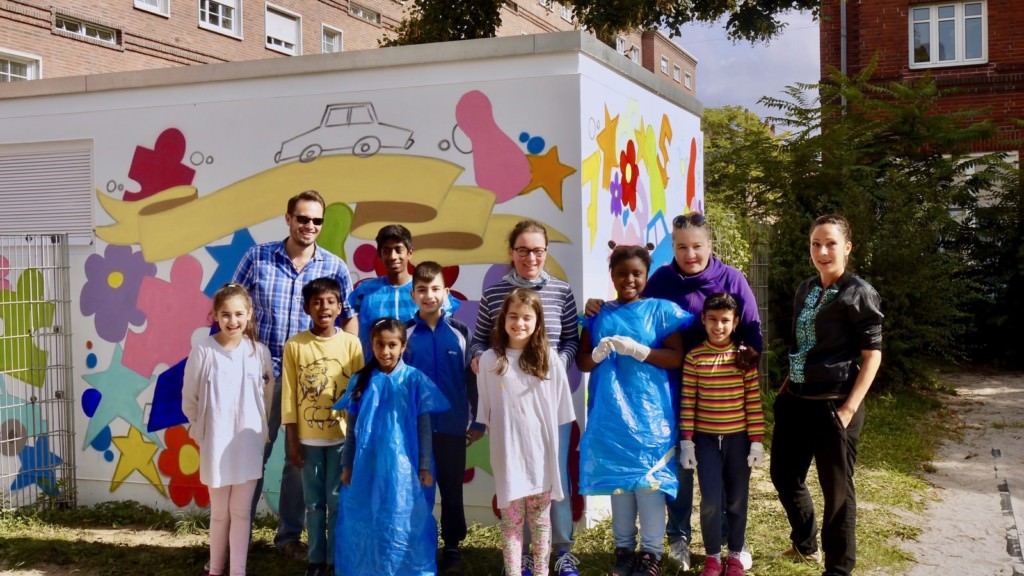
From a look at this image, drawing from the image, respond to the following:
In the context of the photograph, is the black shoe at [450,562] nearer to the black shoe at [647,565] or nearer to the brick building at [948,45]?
the black shoe at [647,565]

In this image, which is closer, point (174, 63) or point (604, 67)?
point (604, 67)

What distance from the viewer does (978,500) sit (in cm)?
639

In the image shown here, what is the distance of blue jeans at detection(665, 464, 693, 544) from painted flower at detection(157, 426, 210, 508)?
3073mm

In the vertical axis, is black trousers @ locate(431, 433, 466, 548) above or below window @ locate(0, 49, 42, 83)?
below

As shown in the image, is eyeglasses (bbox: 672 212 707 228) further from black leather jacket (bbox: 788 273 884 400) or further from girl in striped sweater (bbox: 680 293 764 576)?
black leather jacket (bbox: 788 273 884 400)

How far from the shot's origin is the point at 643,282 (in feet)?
14.7

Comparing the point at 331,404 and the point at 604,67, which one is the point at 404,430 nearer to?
the point at 331,404

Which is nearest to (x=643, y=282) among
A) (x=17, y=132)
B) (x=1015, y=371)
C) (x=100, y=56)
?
(x=17, y=132)

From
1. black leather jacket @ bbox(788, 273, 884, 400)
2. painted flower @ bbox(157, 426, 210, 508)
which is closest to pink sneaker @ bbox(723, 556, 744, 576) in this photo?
black leather jacket @ bbox(788, 273, 884, 400)

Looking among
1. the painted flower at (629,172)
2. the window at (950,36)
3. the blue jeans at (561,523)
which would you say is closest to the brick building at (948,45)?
the window at (950,36)

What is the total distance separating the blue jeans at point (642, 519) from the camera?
4461 millimetres

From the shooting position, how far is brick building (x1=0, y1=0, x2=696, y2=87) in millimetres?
19344

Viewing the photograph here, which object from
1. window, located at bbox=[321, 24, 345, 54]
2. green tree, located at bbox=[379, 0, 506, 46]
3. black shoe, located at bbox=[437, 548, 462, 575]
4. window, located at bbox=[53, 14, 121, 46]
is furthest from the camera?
window, located at bbox=[321, 24, 345, 54]

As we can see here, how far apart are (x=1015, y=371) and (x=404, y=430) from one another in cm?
1123
